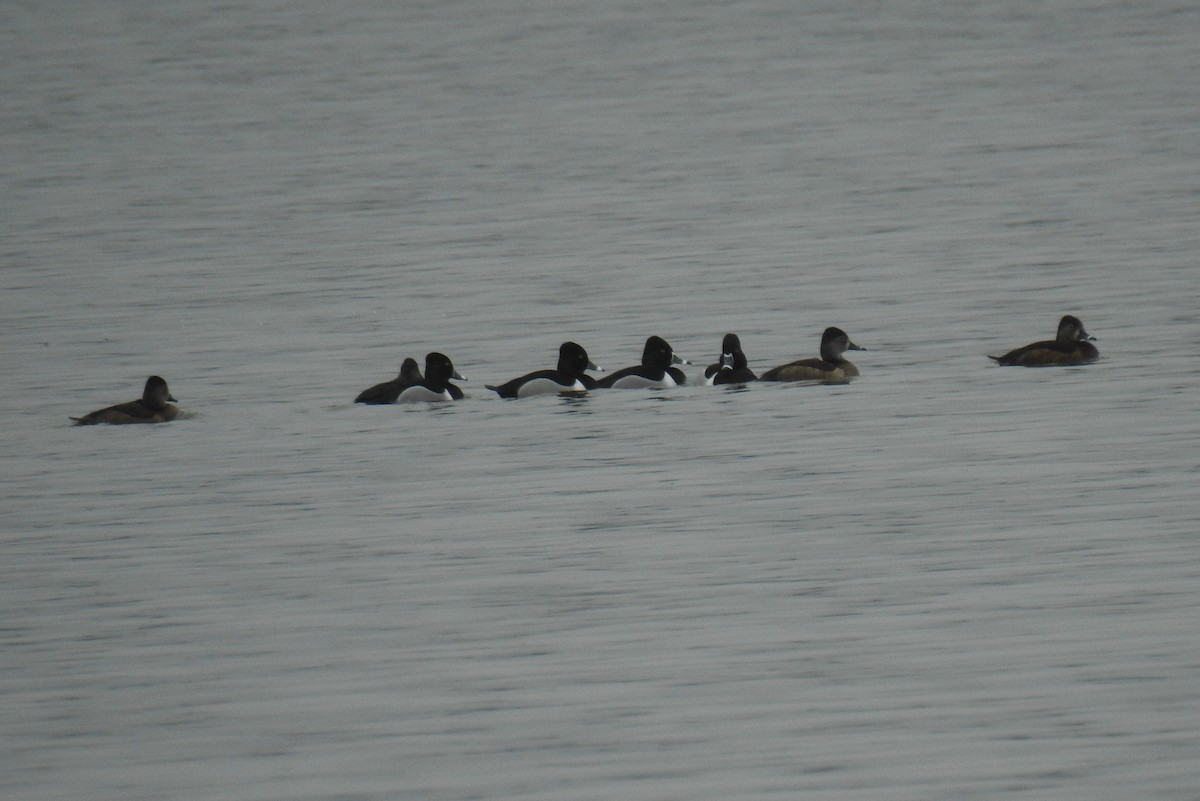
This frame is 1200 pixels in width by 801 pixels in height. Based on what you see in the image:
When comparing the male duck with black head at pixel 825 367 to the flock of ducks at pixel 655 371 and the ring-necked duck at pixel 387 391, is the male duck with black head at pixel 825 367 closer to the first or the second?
the flock of ducks at pixel 655 371

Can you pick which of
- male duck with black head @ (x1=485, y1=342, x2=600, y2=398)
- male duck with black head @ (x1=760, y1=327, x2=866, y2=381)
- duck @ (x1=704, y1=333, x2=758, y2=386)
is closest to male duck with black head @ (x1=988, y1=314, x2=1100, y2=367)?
male duck with black head @ (x1=760, y1=327, x2=866, y2=381)

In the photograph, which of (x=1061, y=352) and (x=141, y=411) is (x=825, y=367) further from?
(x=141, y=411)

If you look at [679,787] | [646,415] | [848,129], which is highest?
[848,129]

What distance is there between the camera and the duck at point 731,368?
748 inches

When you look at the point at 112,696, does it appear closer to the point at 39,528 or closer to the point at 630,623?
the point at 630,623

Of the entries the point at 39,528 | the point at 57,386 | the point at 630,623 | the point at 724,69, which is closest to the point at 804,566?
the point at 630,623

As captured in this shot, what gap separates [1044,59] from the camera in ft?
225

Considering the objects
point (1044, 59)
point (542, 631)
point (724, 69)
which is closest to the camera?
point (542, 631)

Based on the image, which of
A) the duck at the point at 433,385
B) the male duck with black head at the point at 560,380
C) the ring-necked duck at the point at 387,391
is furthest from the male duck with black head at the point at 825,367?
the ring-necked duck at the point at 387,391

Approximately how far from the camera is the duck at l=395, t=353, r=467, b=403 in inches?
743

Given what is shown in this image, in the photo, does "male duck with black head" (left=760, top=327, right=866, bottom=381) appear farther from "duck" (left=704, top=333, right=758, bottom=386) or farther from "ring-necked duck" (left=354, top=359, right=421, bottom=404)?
"ring-necked duck" (left=354, top=359, right=421, bottom=404)

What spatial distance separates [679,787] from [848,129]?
1919 inches

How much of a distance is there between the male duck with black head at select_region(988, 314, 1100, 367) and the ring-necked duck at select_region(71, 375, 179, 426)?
7.56 meters

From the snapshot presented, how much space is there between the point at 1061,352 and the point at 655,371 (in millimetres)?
3771
